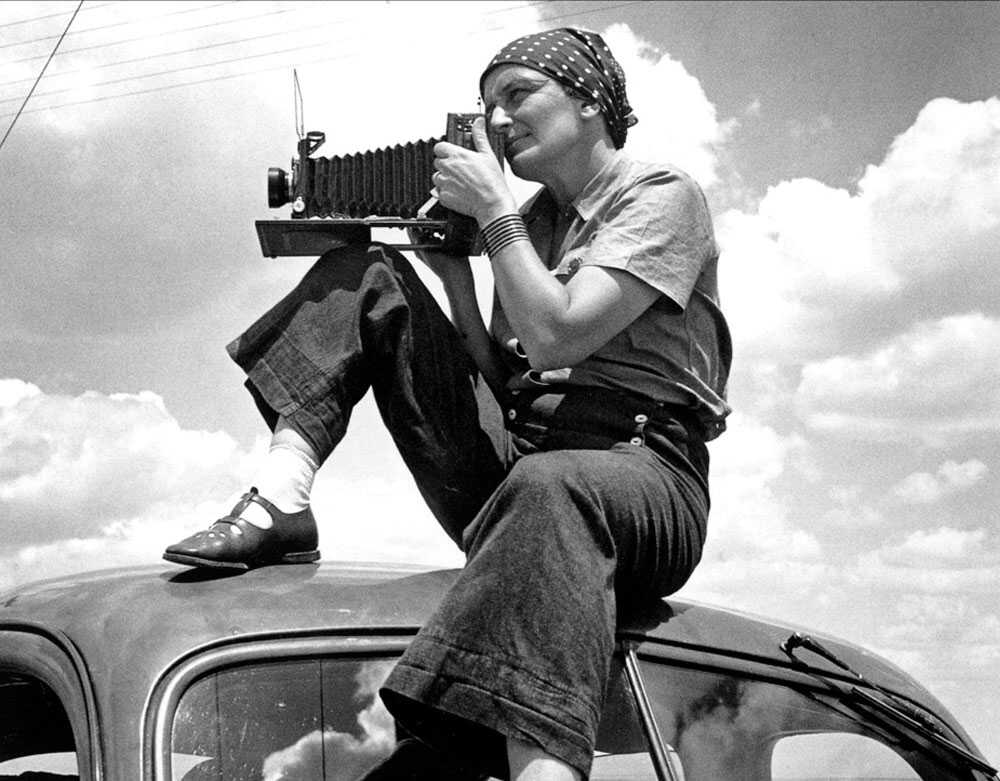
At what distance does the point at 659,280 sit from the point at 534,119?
0.51 m

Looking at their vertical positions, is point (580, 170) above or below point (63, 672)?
above

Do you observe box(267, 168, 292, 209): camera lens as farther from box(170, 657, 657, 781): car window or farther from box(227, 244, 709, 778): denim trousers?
box(170, 657, 657, 781): car window

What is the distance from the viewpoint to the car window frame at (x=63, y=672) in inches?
84.7

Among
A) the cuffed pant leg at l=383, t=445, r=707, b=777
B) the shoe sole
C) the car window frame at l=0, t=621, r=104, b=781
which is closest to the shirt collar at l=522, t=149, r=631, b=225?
the cuffed pant leg at l=383, t=445, r=707, b=777

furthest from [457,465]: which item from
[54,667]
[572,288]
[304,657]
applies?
[54,667]

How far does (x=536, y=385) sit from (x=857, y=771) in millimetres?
1045

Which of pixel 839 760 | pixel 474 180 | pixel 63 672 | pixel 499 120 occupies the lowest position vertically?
pixel 839 760

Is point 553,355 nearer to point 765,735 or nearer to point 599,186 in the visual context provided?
point 599,186

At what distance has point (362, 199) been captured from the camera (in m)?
3.02

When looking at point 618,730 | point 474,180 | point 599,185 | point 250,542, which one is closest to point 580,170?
point 599,185

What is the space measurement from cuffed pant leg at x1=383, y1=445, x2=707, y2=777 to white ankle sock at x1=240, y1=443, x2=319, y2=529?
18.6 inches

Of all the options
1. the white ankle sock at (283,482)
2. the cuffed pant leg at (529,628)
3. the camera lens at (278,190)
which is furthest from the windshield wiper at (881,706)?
the camera lens at (278,190)

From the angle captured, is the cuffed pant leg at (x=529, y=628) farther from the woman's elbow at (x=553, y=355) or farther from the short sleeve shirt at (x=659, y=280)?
the short sleeve shirt at (x=659, y=280)

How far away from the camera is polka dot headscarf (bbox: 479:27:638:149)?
3.03 metres
